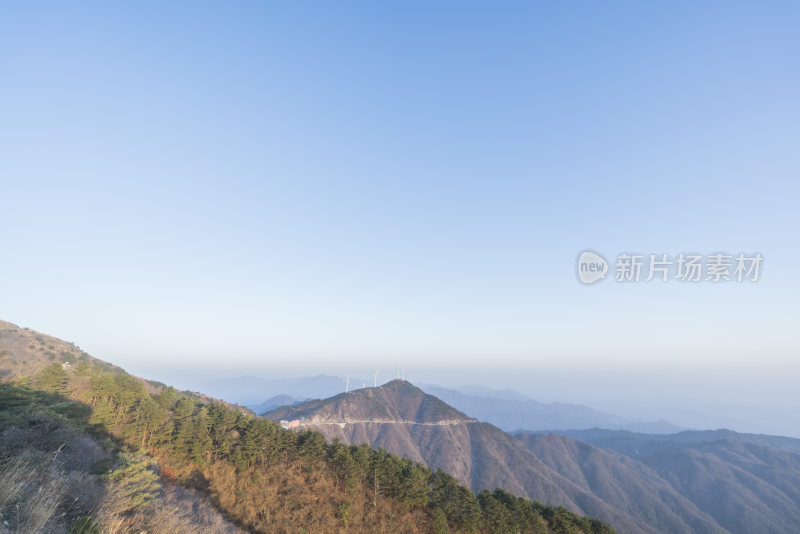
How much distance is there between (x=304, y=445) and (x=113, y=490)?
27704mm

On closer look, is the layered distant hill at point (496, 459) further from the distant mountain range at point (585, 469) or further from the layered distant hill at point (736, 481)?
the layered distant hill at point (736, 481)

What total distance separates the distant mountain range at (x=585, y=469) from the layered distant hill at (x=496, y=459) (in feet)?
1.71

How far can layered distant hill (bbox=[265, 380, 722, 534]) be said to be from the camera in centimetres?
12312

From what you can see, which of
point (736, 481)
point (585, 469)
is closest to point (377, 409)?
point (585, 469)

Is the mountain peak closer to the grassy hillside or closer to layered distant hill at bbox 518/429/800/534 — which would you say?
layered distant hill at bbox 518/429/800/534

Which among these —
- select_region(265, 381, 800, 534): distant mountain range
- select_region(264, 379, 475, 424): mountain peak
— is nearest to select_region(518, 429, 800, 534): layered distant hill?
select_region(265, 381, 800, 534): distant mountain range

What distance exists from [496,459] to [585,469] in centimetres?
7093

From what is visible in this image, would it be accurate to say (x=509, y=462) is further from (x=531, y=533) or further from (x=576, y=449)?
(x=531, y=533)

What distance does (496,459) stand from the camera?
136875 millimetres

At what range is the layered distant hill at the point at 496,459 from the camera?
12312 centimetres

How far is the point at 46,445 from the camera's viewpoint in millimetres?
18562

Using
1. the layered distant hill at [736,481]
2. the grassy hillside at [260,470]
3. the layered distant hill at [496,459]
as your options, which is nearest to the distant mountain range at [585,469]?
the layered distant hill at [736,481]

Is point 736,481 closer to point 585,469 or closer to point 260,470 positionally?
point 585,469

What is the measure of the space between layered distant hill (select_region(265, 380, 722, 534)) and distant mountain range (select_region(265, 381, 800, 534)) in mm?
522
